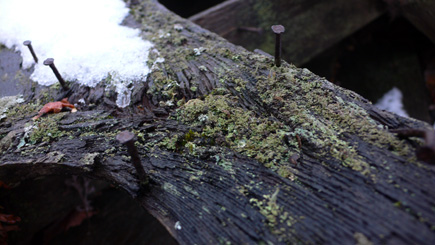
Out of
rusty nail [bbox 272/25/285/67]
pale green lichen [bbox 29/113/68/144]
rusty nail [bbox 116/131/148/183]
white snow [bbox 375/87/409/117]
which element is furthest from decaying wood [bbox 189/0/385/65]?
rusty nail [bbox 116/131/148/183]

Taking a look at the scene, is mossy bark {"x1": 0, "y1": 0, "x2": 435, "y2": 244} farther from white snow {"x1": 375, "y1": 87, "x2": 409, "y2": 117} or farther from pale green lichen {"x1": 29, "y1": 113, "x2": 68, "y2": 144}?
white snow {"x1": 375, "y1": 87, "x2": 409, "y2": 117}

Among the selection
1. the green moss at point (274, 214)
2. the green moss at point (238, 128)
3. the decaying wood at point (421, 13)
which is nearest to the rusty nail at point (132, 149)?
the green moss at point (238, 128)

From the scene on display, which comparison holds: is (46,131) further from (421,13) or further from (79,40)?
(421,13)

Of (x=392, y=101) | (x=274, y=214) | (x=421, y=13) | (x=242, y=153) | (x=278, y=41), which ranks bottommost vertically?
(x=392, y=101)

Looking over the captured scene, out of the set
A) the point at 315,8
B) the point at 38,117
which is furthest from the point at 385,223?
the point at 315,8

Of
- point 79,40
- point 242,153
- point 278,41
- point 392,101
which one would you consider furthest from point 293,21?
point 242,153

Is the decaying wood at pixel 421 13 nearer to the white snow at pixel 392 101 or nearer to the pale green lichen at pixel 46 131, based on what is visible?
the white snow at pixel 392 101

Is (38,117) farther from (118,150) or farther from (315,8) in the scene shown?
(315,8)
